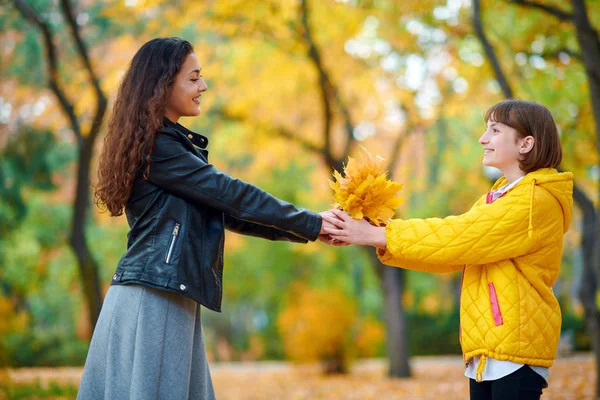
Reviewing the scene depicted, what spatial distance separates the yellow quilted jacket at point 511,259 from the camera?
2754mm

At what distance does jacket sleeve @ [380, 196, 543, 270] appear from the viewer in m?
2.79

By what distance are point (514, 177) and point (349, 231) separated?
2.52ft

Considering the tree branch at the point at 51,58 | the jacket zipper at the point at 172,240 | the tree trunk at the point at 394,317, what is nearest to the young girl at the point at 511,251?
the jacket zipper at the point at 172,240

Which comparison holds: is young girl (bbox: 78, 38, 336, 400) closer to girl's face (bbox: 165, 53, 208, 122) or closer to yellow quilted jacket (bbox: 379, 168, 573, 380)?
girl's face (bbox: 165, 53, 208, 122)

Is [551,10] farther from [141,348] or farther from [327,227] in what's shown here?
[141,348]

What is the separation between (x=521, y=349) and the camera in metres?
2.73

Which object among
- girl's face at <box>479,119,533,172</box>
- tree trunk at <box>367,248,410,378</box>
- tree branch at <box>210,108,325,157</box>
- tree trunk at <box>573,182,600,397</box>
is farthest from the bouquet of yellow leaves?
tree trunk at <box>367,248,410,378</box>

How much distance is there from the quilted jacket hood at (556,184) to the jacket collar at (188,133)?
141cm

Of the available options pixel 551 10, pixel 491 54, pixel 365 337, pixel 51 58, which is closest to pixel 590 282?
pixel 491 54

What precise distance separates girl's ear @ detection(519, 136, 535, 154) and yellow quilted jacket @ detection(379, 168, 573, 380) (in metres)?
0.10

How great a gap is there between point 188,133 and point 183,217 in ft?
1.52

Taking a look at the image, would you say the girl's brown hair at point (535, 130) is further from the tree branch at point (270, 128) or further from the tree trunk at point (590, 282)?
the tree branch at point (270, 128)

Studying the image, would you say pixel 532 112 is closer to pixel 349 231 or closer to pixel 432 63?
pixel 349 231

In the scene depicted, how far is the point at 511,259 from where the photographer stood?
2.85 metres
